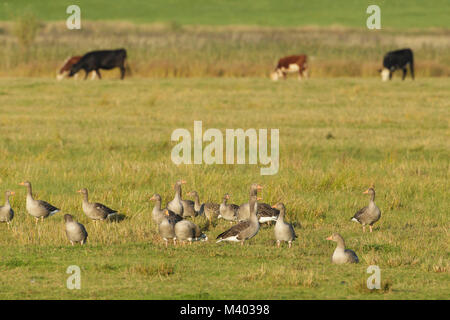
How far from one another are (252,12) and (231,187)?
288ft

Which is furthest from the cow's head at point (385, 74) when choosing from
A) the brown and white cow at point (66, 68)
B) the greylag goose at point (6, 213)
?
the greylag goose at point (6, 213)

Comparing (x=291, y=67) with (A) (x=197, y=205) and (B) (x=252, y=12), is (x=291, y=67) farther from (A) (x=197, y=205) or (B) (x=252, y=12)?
(B) (x=252, y=12)

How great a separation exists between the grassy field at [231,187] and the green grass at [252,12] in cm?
6245

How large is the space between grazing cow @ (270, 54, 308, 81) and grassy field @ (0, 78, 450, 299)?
11.5 m

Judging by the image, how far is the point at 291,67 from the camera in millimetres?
45438

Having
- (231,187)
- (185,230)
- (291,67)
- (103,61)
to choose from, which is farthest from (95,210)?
(103,61)

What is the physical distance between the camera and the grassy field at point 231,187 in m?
10.0

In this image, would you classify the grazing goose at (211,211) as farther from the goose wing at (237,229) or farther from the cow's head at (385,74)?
the cow's head at (385,74)

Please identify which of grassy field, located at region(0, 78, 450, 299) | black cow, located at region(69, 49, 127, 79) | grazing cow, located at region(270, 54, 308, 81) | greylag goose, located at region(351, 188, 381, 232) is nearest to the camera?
grassy field, located at region(0, 78, 450, 299)

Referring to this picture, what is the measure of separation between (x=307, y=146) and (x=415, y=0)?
9185 centimetres

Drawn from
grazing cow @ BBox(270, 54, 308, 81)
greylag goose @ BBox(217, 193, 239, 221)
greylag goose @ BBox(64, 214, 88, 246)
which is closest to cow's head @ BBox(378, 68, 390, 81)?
grazing cow @ BBox(270, 54, 308, 81)

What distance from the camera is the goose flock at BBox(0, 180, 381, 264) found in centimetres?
1170

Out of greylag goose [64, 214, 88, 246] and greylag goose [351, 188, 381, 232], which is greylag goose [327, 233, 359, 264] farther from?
greylag goose [64, 214, 88, 246]
